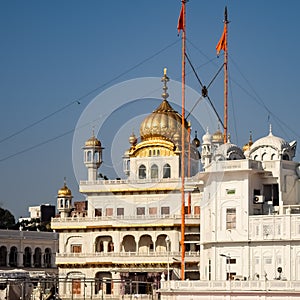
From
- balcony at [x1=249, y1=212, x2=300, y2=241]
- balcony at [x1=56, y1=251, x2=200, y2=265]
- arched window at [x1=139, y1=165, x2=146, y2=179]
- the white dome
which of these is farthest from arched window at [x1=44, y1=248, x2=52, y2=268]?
balcony at [x1=249, y1=212, x2=300, y2=241]

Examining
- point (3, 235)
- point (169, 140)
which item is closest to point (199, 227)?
point (169, 140)

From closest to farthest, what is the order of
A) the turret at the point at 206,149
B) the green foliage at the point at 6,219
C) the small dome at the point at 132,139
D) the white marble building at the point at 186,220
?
the white marble building at the point at 186,220 < the turret at the point at 206,149 < the small dome at the point at 132,139 < the green foliage at the point at 6,219

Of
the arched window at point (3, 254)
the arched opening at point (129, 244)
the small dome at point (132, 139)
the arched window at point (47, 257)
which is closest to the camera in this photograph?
the arched opening at point (129, 244)

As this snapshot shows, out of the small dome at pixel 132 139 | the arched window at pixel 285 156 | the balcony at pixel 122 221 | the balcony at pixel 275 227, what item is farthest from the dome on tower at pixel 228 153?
the small dome at pixel 132 139

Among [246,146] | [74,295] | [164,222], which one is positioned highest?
[246,146]

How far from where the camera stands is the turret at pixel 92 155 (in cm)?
8381

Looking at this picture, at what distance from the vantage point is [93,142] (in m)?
84.5

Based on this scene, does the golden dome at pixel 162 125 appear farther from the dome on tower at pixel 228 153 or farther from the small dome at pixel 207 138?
the dome on tower at pixel 228 153

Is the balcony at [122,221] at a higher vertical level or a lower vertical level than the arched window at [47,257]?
higher

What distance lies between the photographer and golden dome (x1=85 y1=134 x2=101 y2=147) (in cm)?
8450

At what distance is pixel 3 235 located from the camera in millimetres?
105750

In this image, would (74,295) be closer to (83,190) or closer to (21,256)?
(83,190)

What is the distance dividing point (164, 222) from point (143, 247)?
3404 mm

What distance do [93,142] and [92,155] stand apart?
1003 millimetres
